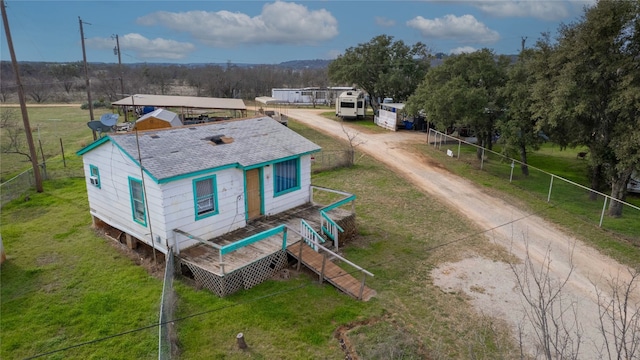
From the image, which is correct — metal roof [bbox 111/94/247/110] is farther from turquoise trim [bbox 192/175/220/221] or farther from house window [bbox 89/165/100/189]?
turquoise trim [bbox 192/175/220/221]

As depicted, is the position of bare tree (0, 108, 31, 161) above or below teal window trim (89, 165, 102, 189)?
below

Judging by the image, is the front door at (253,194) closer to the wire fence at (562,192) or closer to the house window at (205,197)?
the house window at (205,197)

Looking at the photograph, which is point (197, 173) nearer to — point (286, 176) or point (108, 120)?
point (286, 176)

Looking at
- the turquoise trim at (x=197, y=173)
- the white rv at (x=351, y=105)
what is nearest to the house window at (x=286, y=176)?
the turquoise trim at (x=197, y=173)

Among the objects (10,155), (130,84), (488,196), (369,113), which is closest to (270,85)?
(130,84)

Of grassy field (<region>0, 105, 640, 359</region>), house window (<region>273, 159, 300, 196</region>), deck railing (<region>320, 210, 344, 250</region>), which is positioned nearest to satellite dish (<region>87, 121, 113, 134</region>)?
grassy field (<region>0, 105, 640, 359</region>)
